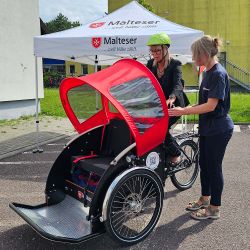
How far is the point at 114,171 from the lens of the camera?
3582mm

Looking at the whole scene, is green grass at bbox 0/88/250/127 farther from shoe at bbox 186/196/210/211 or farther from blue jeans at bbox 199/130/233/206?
shoe at bbox 186/196/210/211

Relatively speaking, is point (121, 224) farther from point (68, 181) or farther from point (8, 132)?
point (8, 132)

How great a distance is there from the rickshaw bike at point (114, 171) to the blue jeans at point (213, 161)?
1.44 ft

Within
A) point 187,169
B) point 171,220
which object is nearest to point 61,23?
point 187,169

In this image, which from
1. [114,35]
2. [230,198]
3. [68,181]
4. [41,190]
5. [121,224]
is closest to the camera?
[121,224]

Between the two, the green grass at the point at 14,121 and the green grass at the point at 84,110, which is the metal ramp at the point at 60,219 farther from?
the green grass at the point at 14,121

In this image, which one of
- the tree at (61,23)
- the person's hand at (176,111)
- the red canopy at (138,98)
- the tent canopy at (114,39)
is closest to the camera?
the red canopy at (138,98)

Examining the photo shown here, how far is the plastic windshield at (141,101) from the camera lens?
3658 mm

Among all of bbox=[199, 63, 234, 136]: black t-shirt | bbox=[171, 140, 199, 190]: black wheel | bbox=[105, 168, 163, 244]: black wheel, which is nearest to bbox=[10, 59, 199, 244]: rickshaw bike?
bbox=[105, 168, 163, 244]: black wheel

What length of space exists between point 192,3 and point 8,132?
26171 millimetres

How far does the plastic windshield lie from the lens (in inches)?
144

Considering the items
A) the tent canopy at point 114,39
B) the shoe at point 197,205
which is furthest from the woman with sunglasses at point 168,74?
the tent canopy at point 114,39

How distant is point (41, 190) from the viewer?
545 centimetres

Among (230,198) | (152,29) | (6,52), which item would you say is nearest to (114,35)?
(152,29)
